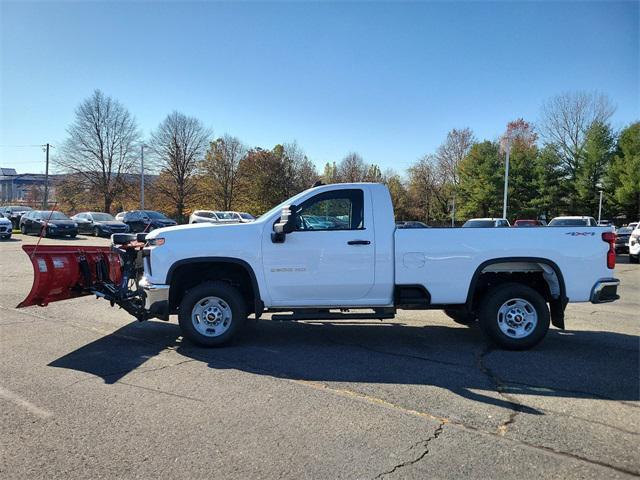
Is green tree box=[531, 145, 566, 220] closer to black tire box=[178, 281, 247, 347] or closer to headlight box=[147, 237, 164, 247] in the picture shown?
black tire box=[178, 281, 247, 347]

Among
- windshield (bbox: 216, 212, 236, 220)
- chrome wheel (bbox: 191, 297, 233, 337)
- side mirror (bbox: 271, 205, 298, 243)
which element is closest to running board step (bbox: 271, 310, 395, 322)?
chrome wheel (bbox: 191, 297, 233, 337)

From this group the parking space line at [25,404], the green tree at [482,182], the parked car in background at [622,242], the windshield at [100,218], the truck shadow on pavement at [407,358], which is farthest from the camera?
the green tree at [482,182]

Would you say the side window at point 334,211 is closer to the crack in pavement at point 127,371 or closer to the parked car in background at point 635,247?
the crack in pavement at point 127,371

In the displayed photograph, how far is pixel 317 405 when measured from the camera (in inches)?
169

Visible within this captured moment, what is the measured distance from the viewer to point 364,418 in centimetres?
404

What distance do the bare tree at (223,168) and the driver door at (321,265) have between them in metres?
50.4

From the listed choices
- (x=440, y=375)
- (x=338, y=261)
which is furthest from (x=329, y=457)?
(x=338, y=261)

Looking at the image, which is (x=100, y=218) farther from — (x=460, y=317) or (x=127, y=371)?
(x=460, y=317)

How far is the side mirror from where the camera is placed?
5.85 m

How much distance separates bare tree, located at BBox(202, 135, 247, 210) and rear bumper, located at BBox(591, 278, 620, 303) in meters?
51.3

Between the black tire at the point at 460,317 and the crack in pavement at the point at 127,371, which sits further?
the black tire at the point at 460,317

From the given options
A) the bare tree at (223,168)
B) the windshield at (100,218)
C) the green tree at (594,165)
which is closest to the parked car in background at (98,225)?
the windshield at (100,218)

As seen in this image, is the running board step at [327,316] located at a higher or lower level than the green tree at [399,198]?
lower

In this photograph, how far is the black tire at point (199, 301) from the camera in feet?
19.9
